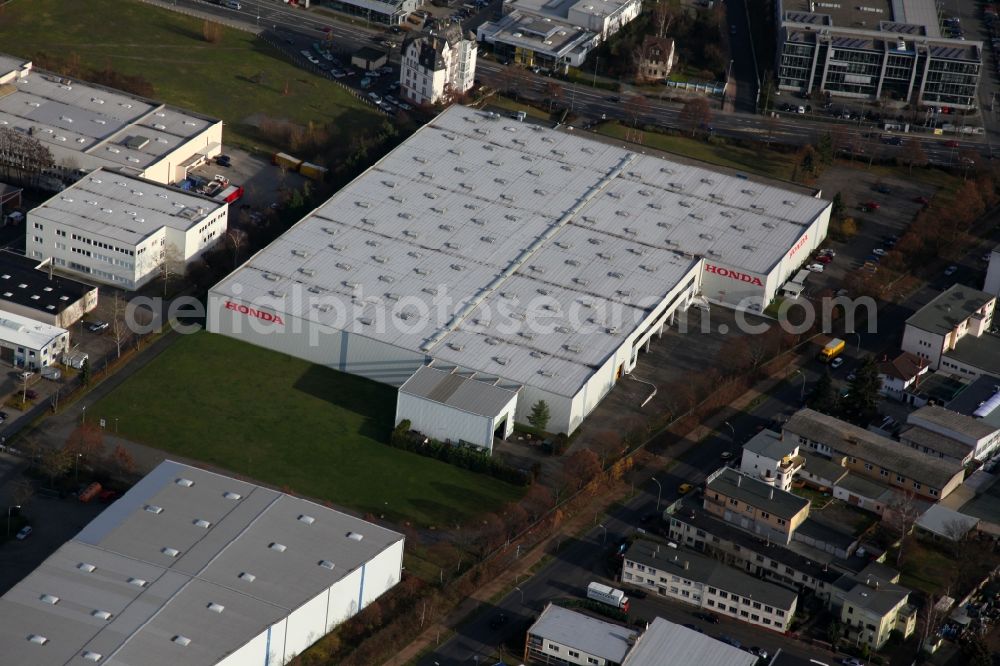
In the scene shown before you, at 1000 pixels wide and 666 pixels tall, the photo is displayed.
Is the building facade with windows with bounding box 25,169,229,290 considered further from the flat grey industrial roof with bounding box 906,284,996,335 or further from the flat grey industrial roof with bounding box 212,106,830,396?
the flat grey industrial roof with bounding box 906,284,996,335

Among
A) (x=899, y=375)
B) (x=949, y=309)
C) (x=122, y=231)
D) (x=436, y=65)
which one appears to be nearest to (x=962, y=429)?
(x=899, y=375)

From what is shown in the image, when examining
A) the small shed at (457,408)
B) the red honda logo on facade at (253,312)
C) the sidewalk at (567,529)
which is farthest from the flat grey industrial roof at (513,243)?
the sidewalk at (567,529)

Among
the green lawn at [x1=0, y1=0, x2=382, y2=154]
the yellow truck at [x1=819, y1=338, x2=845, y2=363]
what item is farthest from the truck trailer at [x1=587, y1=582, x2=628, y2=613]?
the green lawn at [x1=0, y1=0, x2=382, y2=154]

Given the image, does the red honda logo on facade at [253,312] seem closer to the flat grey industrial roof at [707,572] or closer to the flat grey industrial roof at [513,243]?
the flat grey industrial roof at [513,243]

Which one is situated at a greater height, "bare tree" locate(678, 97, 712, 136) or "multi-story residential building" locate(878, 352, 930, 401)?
"bare tree" locate(678, 97, 712, 136)

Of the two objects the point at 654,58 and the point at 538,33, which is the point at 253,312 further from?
the point at 654,58

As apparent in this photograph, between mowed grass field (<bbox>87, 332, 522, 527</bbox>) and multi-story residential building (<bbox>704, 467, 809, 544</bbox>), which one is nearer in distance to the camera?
multi-story residential building (<bbox>704, 467, 809, 544</bbox>)

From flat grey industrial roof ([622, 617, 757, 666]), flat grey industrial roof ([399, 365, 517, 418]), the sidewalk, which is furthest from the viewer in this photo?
flat grey industrial roof ([399, 365, 517, 418])
